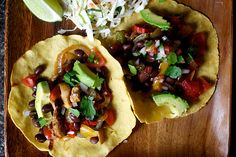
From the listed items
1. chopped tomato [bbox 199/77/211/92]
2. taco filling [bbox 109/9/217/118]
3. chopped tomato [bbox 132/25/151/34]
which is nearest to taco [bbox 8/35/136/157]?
taco filling [bbox 109/9/217/118]

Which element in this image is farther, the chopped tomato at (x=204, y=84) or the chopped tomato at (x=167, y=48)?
the chopped tomato at (x=204, y=84)

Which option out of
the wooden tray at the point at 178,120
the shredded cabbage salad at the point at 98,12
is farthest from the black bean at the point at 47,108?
the shredded cabbage salad at the point at 98,12

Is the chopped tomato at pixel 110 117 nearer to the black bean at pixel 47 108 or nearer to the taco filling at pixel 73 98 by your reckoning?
the taco filling at pixel 73 98

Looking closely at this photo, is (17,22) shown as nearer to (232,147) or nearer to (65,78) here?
(65,78)

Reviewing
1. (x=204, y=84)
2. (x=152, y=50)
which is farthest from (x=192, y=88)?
(x=152, y=50)

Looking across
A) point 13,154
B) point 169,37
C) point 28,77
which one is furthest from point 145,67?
point 13,154

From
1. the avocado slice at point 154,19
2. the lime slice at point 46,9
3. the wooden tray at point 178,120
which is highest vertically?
the lime slice at point 46,9
